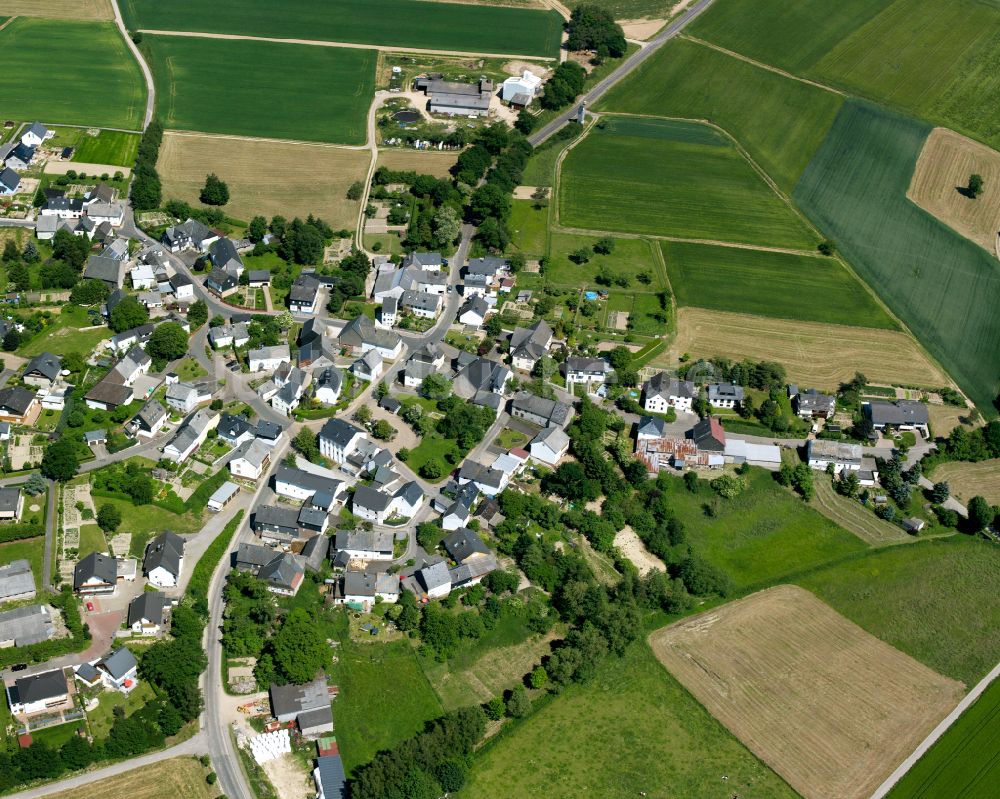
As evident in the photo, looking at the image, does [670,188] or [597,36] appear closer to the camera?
[670,188]

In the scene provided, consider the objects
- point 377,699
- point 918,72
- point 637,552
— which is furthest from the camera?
point 918,72

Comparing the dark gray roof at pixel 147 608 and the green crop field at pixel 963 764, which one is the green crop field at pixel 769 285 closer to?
the green crop field at pixel 963 764

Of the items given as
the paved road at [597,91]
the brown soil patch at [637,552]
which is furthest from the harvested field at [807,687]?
the paved road at [597,91]

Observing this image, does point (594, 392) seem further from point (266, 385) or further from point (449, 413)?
point (266, 385)

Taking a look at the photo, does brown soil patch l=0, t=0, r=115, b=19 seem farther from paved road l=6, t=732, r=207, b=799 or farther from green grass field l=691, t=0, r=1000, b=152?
paved road l=6, t=732, r=207, b=799

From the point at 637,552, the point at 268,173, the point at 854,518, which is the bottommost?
the point at 637,552

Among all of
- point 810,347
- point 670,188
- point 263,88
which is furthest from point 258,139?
point 810,347

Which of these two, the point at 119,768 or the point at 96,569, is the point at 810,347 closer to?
the point at 96,569

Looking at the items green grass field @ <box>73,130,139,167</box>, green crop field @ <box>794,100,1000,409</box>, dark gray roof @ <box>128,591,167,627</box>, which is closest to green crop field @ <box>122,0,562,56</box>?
green grass field @ <box>73,130,139,167</box>
